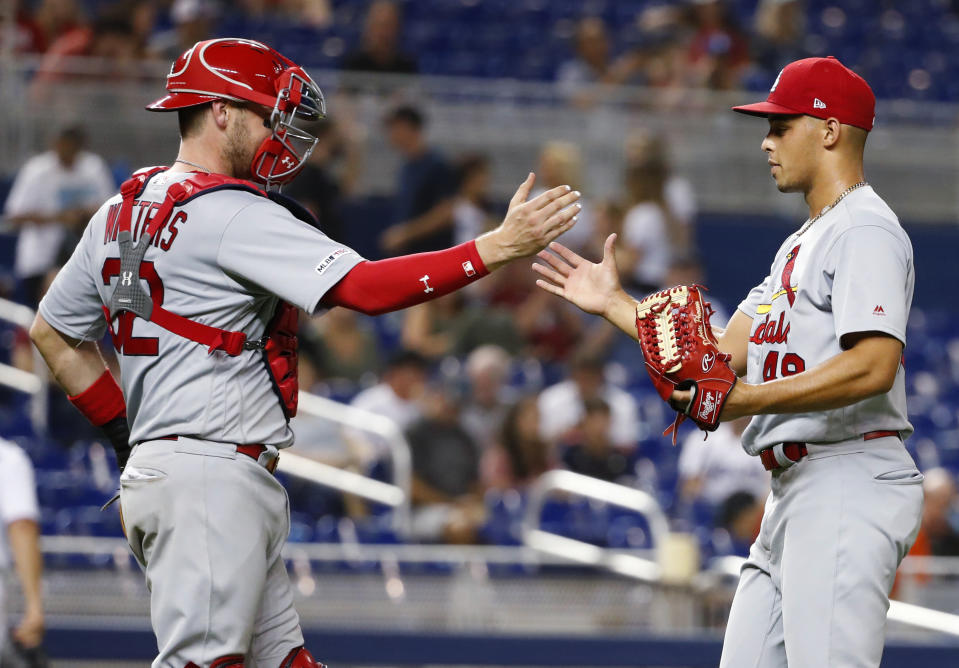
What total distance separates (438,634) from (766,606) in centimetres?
355

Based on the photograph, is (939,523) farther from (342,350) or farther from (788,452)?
(788,452)

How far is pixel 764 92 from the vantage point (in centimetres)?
1233

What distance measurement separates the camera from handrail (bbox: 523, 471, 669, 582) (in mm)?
7445

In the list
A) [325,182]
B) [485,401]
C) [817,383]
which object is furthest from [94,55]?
[817,383]

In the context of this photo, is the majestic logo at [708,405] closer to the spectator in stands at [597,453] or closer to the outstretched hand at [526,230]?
the outstretched hand at [526,230]

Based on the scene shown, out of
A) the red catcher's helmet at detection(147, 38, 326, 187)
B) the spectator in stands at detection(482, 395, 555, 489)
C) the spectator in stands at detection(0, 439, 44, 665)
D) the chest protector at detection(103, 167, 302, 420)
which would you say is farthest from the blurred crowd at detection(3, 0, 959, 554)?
the red catcher's helmet at detection(147, 38, 326, 187)

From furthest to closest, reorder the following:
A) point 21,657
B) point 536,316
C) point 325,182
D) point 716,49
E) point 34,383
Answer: point 716,49
point 536,316
point 325,182
point 34,383
point 21,657

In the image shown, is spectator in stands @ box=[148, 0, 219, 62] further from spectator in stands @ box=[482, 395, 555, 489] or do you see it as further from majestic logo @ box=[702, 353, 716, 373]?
majestic logo @ box=[702, 353, 716, 373]

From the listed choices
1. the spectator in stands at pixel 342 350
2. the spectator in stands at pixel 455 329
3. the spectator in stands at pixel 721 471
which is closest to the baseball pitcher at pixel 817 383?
the spectator in stands at pixel 721 471

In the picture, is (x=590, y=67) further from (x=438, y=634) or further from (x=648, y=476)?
(x=438, y=634)

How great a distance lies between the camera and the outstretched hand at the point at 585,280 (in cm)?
390

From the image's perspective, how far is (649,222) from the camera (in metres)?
10.4

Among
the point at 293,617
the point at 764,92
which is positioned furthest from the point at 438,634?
the point at 764,92

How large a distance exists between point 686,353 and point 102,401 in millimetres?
1669
